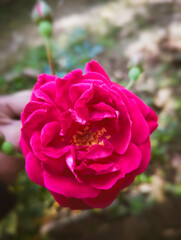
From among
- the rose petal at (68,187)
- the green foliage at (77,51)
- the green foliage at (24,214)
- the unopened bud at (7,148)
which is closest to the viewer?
the rose petal at (68,187)

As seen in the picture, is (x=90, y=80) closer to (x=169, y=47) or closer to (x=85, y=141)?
(x=85, y=141)

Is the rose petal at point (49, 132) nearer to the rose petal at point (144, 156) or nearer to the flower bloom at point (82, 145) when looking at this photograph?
the flower bloom at point (82, 145)

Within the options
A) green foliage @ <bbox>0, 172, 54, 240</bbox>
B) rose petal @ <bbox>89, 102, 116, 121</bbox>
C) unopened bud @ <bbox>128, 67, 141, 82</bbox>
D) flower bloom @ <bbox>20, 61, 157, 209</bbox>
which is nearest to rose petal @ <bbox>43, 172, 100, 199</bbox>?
flower bloom @ <bbox>20, 61, 157, 209</bbox>

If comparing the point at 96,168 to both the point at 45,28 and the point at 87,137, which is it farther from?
the point at 45,28

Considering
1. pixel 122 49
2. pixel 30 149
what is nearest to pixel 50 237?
pixel 30 149

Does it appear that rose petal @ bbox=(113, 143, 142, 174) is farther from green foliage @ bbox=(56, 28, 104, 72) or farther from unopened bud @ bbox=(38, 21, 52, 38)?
green foliage @ bbox=(56, 28, 104, 72)

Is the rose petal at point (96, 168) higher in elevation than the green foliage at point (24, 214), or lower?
higher

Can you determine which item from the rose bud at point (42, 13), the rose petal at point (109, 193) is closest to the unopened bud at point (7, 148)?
the rose petal at point (109, 193)
